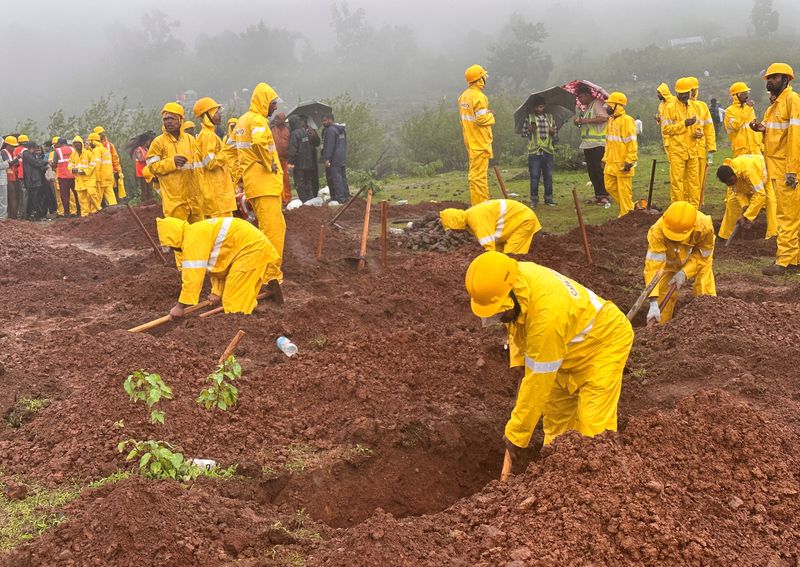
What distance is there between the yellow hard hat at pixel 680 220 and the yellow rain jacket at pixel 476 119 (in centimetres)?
557

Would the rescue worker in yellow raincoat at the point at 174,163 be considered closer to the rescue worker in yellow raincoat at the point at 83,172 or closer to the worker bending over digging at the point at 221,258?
the worker bending over digging at the point at 221,258

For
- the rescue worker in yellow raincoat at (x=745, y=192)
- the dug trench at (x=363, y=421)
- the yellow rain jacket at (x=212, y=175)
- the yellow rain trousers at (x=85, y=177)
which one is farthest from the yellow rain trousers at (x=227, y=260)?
the yellow rain trousers at (x=85, y=177)

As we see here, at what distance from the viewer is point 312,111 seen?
16.7 metres

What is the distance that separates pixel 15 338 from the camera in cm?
820

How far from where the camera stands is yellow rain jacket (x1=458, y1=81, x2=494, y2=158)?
39.2 ft

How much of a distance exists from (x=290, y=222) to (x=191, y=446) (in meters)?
7.70

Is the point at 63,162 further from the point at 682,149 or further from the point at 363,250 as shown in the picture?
the point at 682,149

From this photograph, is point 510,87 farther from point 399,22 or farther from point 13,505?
point 13,505

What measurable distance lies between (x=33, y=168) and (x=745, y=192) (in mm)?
15003

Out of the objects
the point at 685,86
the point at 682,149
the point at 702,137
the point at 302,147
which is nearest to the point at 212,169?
the point at 302,147

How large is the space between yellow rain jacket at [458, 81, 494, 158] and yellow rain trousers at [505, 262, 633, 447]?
759cm

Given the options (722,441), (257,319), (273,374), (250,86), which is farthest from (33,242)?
(250,86)

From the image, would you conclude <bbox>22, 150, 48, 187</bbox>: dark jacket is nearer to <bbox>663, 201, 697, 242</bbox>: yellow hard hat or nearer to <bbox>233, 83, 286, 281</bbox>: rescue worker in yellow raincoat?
<bbox>233, 83, 286, 281</bbox>: rescue worker in yellow raincoat

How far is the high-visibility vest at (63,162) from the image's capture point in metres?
18.1
